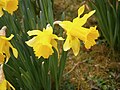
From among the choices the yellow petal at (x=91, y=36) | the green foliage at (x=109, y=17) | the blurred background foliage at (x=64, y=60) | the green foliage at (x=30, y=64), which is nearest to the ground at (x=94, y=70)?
the blurred background foliage at (x=64, y=60)

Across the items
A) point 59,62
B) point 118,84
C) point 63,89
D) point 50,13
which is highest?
point 50,13

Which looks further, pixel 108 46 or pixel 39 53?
pixel 108 46

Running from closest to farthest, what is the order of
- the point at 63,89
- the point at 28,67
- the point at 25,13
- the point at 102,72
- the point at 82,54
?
the point at 28,67 → the point at 25,13 → the point at 63,89 → the point at 102,72 → the point at 82,54

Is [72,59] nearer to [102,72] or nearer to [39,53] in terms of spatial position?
[102,72]

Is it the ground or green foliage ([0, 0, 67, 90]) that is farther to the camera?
the ground

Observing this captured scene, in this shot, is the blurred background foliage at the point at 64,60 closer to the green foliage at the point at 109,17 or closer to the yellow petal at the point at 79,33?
the green foliage at the point at 109,17

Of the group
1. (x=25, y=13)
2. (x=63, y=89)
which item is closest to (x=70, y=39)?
(x=25, y=13)

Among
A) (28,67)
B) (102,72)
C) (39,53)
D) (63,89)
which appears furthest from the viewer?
(102,72)

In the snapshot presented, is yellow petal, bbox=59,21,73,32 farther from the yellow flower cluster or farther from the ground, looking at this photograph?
the ground

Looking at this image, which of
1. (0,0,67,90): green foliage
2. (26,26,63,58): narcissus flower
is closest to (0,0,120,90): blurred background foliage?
(0,0,67,90): green foliage
